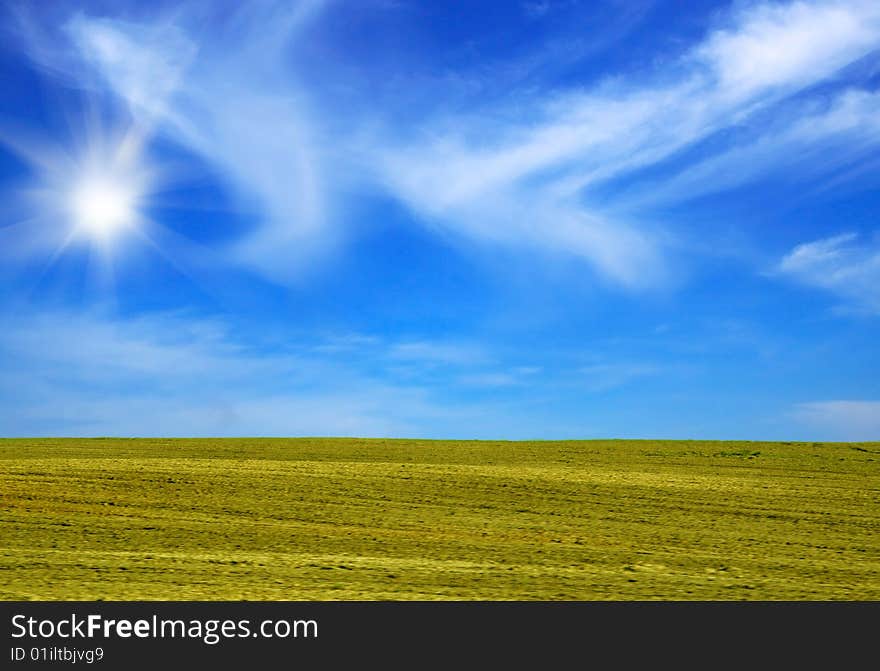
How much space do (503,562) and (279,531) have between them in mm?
3524

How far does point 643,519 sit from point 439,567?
15.8 feet

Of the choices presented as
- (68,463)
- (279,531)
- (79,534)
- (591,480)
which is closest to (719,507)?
(591,480)

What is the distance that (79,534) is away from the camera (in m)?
9.87

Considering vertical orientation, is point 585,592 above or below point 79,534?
below

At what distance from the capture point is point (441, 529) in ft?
34.4

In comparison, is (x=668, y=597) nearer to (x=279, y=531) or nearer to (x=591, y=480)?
(x=279, y=531)

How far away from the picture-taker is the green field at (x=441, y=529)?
24.6 ft

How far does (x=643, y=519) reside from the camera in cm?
1163

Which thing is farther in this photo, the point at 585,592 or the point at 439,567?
the point at 439,567

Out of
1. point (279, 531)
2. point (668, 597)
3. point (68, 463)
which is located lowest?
point (668, 597)

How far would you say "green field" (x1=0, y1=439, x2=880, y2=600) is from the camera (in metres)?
7.49

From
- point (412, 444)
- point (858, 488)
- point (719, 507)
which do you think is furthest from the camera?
point (412, 444)

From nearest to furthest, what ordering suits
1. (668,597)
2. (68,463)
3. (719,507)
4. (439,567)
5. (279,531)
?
(668,597) < (439,567) < (279,531) < (719,507) < (68,463)
